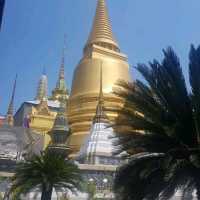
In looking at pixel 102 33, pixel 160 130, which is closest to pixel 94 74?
pixel 102 33

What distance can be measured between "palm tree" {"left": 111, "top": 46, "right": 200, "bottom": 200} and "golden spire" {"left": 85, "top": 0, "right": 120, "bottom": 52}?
4628 cm

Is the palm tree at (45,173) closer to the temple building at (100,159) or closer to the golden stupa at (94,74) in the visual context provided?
the temple building at (100,159)

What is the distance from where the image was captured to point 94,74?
55812 mm

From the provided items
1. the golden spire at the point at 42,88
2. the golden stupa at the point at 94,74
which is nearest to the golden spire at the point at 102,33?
the golden stupa at the point at 94,74

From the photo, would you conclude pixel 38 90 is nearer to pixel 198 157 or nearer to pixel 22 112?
pixel 22 112

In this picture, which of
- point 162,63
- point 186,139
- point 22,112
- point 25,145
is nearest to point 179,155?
point 186,139

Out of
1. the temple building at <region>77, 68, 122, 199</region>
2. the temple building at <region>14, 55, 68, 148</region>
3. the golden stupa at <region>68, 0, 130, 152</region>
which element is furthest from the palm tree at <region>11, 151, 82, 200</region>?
the temple building at <region>14, 55, 68, 148</region>

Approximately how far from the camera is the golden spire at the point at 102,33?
59.6m

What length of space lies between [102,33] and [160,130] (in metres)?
48.4

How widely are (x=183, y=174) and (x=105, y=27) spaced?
163ft

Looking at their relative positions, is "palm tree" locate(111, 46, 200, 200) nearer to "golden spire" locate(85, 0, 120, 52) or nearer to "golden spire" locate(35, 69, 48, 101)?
"golden spire" locate(85, 0, 120, 52)

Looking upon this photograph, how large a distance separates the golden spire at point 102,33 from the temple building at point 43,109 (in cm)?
980

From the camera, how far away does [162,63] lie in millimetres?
13516

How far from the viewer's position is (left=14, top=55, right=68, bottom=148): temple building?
203 feet
